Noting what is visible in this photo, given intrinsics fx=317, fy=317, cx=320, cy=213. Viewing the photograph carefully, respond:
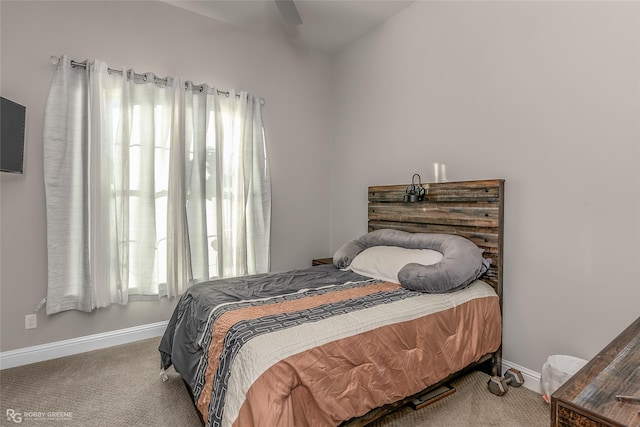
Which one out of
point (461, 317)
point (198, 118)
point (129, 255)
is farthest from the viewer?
point (198, 118)

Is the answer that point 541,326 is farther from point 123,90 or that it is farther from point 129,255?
point 123,90

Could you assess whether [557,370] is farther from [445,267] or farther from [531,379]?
[445,267]

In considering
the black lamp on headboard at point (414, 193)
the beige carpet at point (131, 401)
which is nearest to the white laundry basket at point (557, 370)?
the beige carpet at point (131, 401)

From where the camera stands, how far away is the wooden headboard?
226cm

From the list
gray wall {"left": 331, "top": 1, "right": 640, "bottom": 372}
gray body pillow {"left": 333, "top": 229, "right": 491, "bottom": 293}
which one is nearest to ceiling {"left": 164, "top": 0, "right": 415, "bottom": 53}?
gray wall {"left": 331, "top": 1, "right": 640, "bottom": 372}

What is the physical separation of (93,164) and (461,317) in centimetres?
297

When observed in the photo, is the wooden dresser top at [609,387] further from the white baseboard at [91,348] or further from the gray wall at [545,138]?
the white baseboard at [91,348]

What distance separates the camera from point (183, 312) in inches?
81.4

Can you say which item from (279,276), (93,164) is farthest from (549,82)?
(93,164)

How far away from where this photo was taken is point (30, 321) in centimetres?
245

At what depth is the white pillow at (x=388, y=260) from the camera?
2.29 m

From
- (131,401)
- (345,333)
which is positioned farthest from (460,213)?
(131,401)

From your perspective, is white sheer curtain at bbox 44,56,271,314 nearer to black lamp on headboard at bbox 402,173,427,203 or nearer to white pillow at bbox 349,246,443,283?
white pillow at bbox 349,246,443,283

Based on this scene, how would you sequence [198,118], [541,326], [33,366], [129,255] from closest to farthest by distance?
[541,326]
[33,366]
[129,255]
[198,118]
